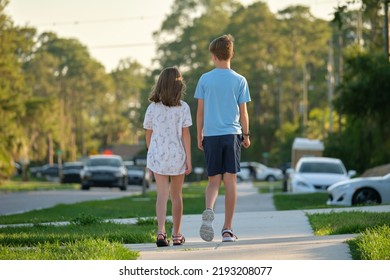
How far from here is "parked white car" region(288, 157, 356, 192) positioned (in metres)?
31.7

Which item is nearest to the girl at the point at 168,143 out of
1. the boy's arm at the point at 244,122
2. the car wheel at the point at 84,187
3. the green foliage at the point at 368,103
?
the boy's arm at the point at 244,122

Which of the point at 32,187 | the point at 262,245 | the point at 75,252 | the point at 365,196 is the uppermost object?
the point at 75,252

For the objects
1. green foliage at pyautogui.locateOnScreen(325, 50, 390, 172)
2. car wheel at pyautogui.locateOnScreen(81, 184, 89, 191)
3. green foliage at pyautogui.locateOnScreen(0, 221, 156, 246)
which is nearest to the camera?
green foliage at pyautogui.locateOnScreen(0, 221, 156, 246)

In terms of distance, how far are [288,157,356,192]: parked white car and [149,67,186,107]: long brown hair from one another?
68.7 ft

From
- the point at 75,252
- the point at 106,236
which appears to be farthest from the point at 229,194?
the point at 75,252

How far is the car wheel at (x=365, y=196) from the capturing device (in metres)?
21.7

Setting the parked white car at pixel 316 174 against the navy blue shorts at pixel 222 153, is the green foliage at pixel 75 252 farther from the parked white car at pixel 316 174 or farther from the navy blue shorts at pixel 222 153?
the parked white car at pixel 316 174

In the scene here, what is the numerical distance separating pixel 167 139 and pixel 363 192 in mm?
11436

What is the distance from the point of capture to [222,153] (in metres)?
11.0

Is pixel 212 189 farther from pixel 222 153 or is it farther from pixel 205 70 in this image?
pixel 205 70

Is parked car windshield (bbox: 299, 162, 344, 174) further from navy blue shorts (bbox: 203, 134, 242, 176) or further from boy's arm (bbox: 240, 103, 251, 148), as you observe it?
navy blue shorts (bbox: 203, 134, 242, 176)

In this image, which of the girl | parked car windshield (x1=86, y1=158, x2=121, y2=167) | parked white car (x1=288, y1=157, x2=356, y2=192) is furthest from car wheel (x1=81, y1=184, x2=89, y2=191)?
the girl

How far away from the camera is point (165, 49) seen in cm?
9638

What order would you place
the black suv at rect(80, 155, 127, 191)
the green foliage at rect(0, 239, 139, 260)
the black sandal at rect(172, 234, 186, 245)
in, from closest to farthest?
the green foliage at rect(0, 239, 139, 260) → the black sandal at rect(172, 234, 186, 245) → the black suv at rect(80, 155, 127, 191)
